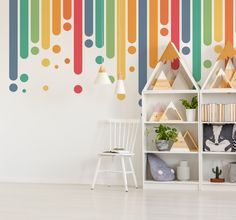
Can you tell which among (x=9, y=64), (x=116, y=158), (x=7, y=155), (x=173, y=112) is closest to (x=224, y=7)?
(x=173, y=112)

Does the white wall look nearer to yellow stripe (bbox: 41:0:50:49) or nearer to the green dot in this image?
yellow stripe (bbox: 41:0:50:49)

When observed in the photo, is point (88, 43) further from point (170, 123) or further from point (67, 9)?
point (170, 123)

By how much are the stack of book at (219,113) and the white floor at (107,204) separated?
0.80m

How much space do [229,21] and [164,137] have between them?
1.51 metres

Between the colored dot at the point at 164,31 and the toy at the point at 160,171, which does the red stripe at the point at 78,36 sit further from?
the toy at the point at 160,171

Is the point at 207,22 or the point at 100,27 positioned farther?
the point at 100,27

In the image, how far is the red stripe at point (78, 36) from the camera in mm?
5977

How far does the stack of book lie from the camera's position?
214 inches

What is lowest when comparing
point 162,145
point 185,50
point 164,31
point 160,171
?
point 160,171

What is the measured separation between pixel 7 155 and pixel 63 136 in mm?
750

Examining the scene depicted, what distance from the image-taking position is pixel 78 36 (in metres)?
5.98

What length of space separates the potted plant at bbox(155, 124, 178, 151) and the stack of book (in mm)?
373

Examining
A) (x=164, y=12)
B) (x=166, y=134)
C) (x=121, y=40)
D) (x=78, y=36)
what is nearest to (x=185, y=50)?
(x=164, y=12)

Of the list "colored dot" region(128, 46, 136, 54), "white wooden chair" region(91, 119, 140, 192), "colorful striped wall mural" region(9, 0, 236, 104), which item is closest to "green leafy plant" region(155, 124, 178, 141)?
"white wooden chair" region(91, 119, 140, 192)
